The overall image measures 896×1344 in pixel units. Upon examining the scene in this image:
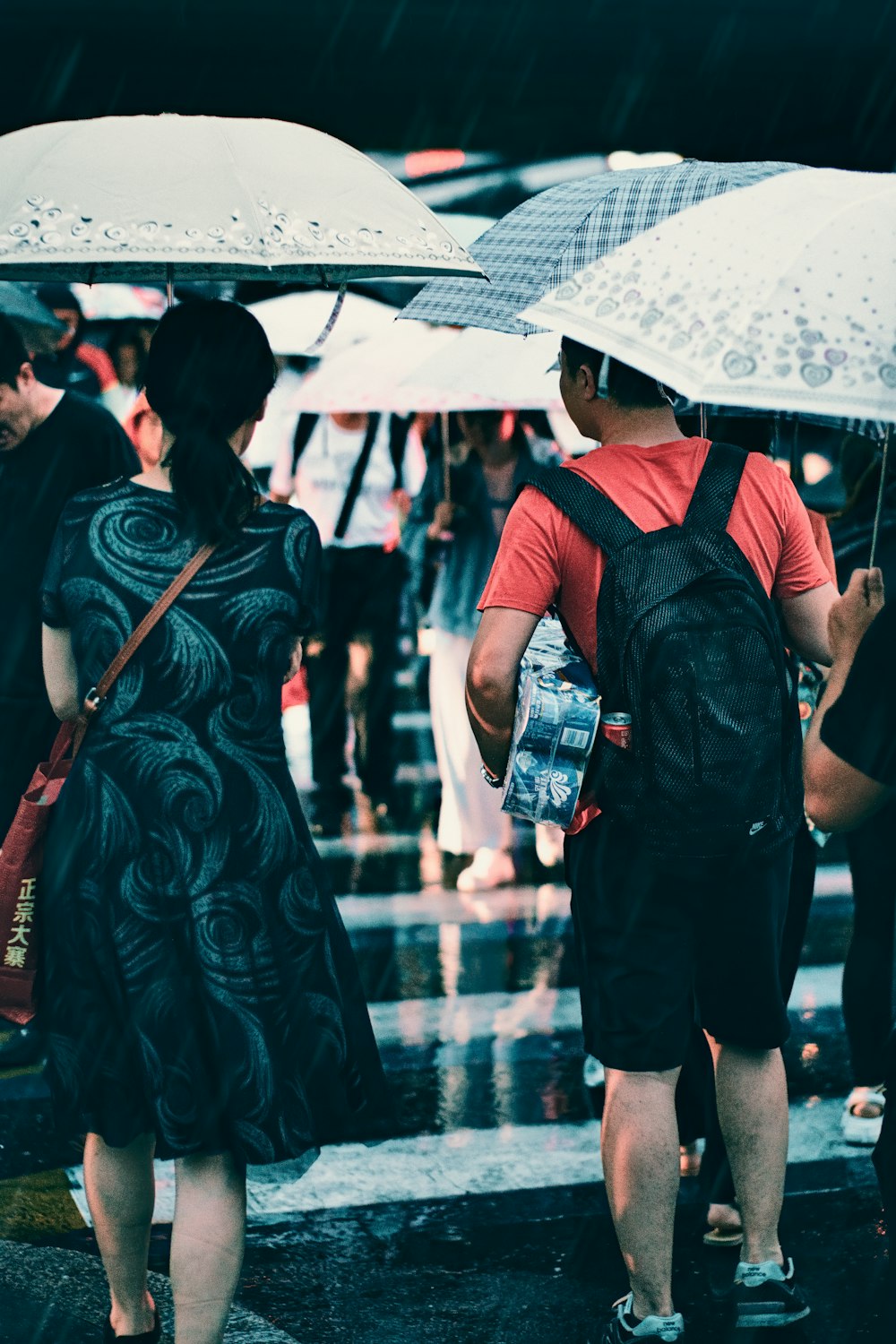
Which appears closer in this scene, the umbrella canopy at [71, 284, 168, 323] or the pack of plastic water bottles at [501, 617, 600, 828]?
the pack of plastic water bottles at [501, 617, 600, 828]

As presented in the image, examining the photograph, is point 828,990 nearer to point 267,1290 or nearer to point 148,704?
point 267,1290

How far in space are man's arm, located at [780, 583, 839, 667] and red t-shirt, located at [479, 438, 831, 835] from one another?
13 centimetres

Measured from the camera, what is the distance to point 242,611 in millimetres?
3146

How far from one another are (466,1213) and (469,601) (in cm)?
391

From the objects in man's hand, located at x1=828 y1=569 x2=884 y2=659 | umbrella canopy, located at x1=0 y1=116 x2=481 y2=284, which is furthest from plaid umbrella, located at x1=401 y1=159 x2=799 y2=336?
man's hand, located at x1=828 y1=569 x2=884 y2=659

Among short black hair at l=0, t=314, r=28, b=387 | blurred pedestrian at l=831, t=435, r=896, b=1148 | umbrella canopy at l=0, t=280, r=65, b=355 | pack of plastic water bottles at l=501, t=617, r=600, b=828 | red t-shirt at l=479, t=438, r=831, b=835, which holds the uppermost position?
umbrella canopy at l=0, t=280, r=65, b=355

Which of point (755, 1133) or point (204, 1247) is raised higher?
point (755, 1133)

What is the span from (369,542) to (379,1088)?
635cm

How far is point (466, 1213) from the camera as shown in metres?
4.27

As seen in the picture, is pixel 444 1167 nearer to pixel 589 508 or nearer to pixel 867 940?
pixel 867 940

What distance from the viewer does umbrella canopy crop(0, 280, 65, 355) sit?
5105 mm

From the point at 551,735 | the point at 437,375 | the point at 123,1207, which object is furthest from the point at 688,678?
the point at 437,375

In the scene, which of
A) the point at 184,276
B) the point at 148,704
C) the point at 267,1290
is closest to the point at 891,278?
the point at 148,704

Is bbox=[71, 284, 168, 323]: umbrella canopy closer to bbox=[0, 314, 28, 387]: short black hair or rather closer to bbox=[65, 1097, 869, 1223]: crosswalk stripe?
bbox=[0, 314, 28, 387]: short black hair
